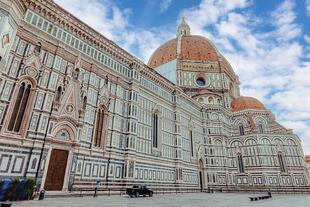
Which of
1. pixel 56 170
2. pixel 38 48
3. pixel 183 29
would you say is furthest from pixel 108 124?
pixel 183 29

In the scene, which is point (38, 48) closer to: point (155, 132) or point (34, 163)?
point (34, 163)

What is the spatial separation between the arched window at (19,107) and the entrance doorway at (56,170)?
3024 millimetres

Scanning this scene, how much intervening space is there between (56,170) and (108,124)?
5835mm

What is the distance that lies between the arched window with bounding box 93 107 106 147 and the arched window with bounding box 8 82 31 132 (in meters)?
5.89

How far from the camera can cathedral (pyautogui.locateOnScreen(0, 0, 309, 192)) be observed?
13633mm

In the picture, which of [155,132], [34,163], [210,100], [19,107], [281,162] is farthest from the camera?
[210,100]

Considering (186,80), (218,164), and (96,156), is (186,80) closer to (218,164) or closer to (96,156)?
(218,164)

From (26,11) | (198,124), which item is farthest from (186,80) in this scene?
(26,11)

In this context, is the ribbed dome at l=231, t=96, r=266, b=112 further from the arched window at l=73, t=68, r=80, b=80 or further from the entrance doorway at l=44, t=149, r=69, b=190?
the entrance doorway at l=44, t=149, r=69, b=190

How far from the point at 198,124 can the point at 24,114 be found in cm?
2475

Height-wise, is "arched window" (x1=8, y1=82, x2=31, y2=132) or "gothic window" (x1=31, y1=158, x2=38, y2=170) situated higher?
"arched window" (x1=8, y1=82, x2=31, y2=132)

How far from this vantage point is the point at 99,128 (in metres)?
18.3

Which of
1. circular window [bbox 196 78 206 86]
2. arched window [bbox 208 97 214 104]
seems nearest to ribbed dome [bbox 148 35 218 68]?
circular window [bbox 196 78 206 86]

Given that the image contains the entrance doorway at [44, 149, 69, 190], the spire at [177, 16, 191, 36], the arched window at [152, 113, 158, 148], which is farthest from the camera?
the spire at [177, 16, 191, 36]
